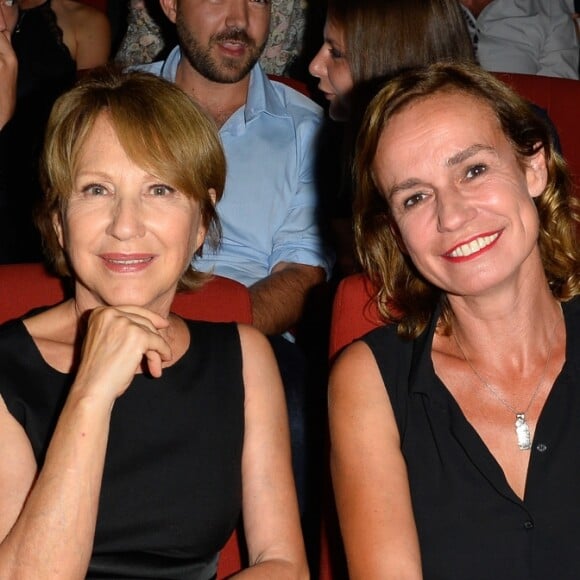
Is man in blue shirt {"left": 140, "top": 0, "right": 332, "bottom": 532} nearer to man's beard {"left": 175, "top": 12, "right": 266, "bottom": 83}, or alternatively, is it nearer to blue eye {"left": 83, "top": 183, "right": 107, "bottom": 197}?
man's beard {"left": 175, "top": 12, "right": 266, "bottom": 83}

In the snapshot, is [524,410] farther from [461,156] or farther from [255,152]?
[255,152]

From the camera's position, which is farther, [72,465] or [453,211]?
[453,211]

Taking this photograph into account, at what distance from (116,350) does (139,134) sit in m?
0.34

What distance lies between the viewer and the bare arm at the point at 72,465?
143 centimetres

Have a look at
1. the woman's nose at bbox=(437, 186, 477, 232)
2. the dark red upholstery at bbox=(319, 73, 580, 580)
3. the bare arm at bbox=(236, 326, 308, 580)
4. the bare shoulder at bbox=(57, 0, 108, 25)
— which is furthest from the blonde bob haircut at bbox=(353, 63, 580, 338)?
the bare shoulder at bbox=(57, 0, 108, 25)

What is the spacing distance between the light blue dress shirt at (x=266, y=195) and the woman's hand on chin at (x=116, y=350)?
1.03 m

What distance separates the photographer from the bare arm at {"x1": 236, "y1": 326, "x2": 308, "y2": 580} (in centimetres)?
162

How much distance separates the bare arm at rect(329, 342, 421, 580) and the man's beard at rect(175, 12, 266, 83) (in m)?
1.31

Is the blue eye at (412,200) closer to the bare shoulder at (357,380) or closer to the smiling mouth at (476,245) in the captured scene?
the smiling mouth at (476,245)

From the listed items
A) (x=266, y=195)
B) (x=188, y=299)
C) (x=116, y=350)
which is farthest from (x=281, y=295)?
(x=116, y=350)

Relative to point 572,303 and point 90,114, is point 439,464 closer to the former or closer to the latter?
point 572,303

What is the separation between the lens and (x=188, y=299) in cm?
187

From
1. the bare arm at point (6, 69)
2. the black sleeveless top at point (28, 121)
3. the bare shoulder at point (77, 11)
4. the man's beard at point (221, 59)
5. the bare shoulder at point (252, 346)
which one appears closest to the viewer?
the bare shoulder at point (252, 346)

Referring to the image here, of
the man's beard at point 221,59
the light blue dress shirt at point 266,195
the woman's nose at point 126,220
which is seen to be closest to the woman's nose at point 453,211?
the woman's nose at point 126,220
